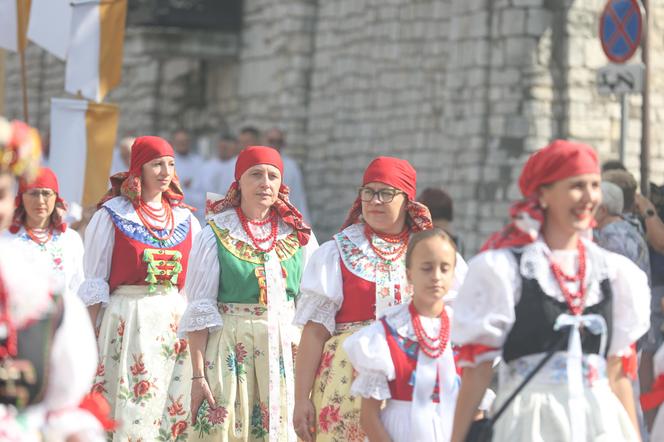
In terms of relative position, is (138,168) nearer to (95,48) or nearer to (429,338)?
(429,338)

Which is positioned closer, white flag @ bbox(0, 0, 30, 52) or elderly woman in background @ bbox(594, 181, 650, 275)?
elderly woman in background @ bbox(594, 181, 650, 275)

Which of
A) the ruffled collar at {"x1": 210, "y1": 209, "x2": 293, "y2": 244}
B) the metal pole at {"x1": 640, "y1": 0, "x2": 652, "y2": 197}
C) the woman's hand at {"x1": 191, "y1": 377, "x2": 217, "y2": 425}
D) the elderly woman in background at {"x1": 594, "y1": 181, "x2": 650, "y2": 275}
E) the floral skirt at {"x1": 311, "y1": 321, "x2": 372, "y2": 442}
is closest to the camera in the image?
the floral skirt at {"x1": 311, "y1": 321, "x2": 372, "y2": 442}

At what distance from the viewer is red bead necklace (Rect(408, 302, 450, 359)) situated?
5.67 meters

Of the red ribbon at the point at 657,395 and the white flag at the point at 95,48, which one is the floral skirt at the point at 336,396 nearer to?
the red ribbon at the point at 657,395

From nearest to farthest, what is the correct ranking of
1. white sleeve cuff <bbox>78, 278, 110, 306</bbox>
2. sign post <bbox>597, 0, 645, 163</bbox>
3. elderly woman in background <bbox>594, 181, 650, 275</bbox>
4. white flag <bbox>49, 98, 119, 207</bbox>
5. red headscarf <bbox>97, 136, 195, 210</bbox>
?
elderly woman in background <bbox>594, 181, 650, 275</bbox>
white sleeve cuff <bbox>78, 278, 110, 306</bbox>
red headscarf <bbox>97, 136, 195, 210</bbox>
sign post <bbox>597, 0, 645, 163</bbox>
white flag <bbox>49, 98, 119, 207</bbox>

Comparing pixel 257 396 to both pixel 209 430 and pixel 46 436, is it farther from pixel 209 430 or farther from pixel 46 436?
pixel 46 436

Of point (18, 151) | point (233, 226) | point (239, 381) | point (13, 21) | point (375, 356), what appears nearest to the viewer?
point (18, 151)

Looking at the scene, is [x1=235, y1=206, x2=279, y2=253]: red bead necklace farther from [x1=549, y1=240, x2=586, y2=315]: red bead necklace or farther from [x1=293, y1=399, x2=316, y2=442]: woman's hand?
[x1=549, y1=240, x2=586, y2=315]: red bead necklace

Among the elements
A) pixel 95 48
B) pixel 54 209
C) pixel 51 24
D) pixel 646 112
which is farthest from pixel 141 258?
pixel 646 112

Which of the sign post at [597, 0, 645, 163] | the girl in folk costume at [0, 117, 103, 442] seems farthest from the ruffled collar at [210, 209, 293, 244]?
the sign post at [597, 0, 645, 163]

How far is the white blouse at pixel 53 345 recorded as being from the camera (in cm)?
391

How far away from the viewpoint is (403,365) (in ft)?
18.5

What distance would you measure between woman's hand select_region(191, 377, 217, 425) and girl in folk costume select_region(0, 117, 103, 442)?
123 inches

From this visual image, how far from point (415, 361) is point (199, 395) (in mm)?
1792
